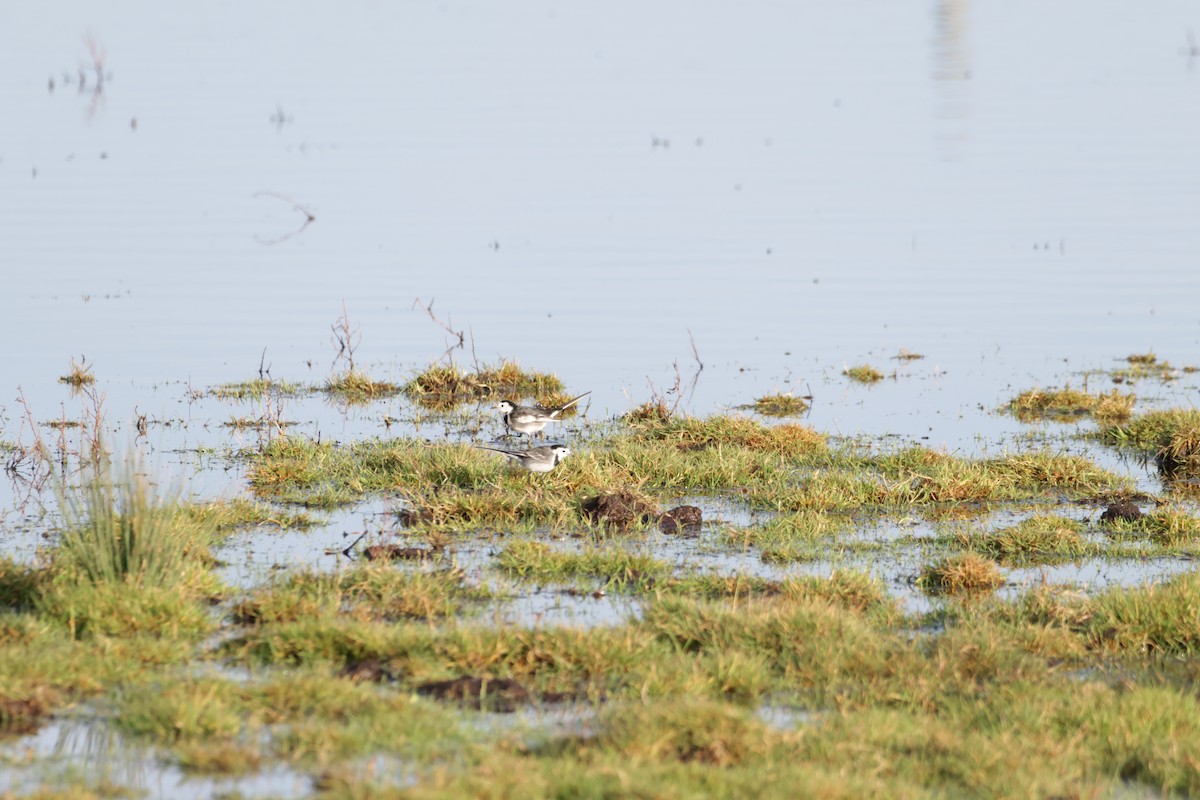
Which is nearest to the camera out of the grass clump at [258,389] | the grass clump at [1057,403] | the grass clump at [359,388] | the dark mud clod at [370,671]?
the dark mud clod at [370,671]

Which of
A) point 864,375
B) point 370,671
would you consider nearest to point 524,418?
point 864,375

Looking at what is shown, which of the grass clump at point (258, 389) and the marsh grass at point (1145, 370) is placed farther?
the marsh grass at point (1145, 370)

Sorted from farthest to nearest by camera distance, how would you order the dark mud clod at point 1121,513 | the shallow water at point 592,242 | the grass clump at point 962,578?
the shallow water at point 592,242
the dark mud clod at point 1121,513
the grass clump at point 962,578

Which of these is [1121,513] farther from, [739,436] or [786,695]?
[786,695]

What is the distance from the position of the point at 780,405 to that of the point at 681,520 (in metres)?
4.98

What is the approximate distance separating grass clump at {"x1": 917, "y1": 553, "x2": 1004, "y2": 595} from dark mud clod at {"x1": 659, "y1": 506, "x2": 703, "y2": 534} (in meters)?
1.86

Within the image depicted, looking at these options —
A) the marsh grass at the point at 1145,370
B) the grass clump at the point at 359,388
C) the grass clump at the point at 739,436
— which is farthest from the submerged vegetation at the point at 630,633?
the marsh grass at the point at 1145,370

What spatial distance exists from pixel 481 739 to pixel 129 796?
1465 millimetres

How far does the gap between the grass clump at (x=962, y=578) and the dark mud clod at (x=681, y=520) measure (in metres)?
1.86

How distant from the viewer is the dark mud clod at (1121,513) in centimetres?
1123

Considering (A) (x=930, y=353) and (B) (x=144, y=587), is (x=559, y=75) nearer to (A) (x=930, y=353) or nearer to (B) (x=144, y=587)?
(A) (x=930, y=353)

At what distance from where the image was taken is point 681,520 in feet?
36.7

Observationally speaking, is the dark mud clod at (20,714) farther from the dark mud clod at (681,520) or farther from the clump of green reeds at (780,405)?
the clump of green reeds at (780,405)

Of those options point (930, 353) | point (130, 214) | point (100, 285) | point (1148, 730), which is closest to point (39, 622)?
point (1148, 730)
